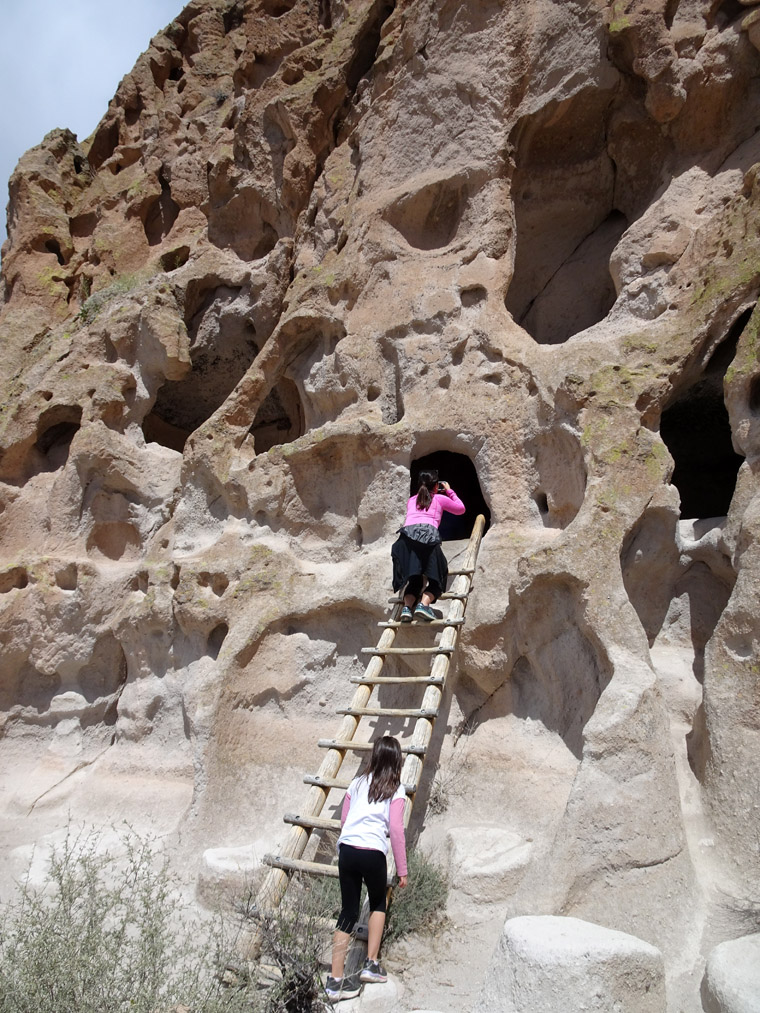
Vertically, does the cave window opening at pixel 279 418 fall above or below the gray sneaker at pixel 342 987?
above

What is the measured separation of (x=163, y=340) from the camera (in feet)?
24.9

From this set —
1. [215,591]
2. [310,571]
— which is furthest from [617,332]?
[215,591]

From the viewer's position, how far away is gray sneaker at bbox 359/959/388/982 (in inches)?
122

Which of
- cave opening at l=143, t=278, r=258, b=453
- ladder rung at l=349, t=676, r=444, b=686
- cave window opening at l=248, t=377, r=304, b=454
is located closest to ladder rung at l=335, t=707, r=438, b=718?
ladder rung at l=349, t=676, r=444, b=686

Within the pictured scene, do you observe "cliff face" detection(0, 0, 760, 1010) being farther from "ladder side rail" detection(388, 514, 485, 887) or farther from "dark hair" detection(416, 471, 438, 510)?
"dark hair" detection(416, 471, 438, 510)

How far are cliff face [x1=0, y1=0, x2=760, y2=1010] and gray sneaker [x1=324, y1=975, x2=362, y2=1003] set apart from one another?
0.73m

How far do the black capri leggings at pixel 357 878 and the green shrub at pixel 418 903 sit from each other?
0.44m

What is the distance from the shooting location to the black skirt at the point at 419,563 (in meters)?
4.85

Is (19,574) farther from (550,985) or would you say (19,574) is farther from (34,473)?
(550,985)

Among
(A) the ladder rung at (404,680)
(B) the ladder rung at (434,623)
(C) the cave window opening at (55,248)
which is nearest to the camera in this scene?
(A) the ladder rung at (404,680)

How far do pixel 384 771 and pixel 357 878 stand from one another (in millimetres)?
397

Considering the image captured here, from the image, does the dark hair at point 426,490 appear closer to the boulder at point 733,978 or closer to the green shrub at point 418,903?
the green shrub at point 418,903

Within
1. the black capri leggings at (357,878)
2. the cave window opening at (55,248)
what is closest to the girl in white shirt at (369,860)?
the black capri leggings at (357,878)

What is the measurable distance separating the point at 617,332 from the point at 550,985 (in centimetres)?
398
